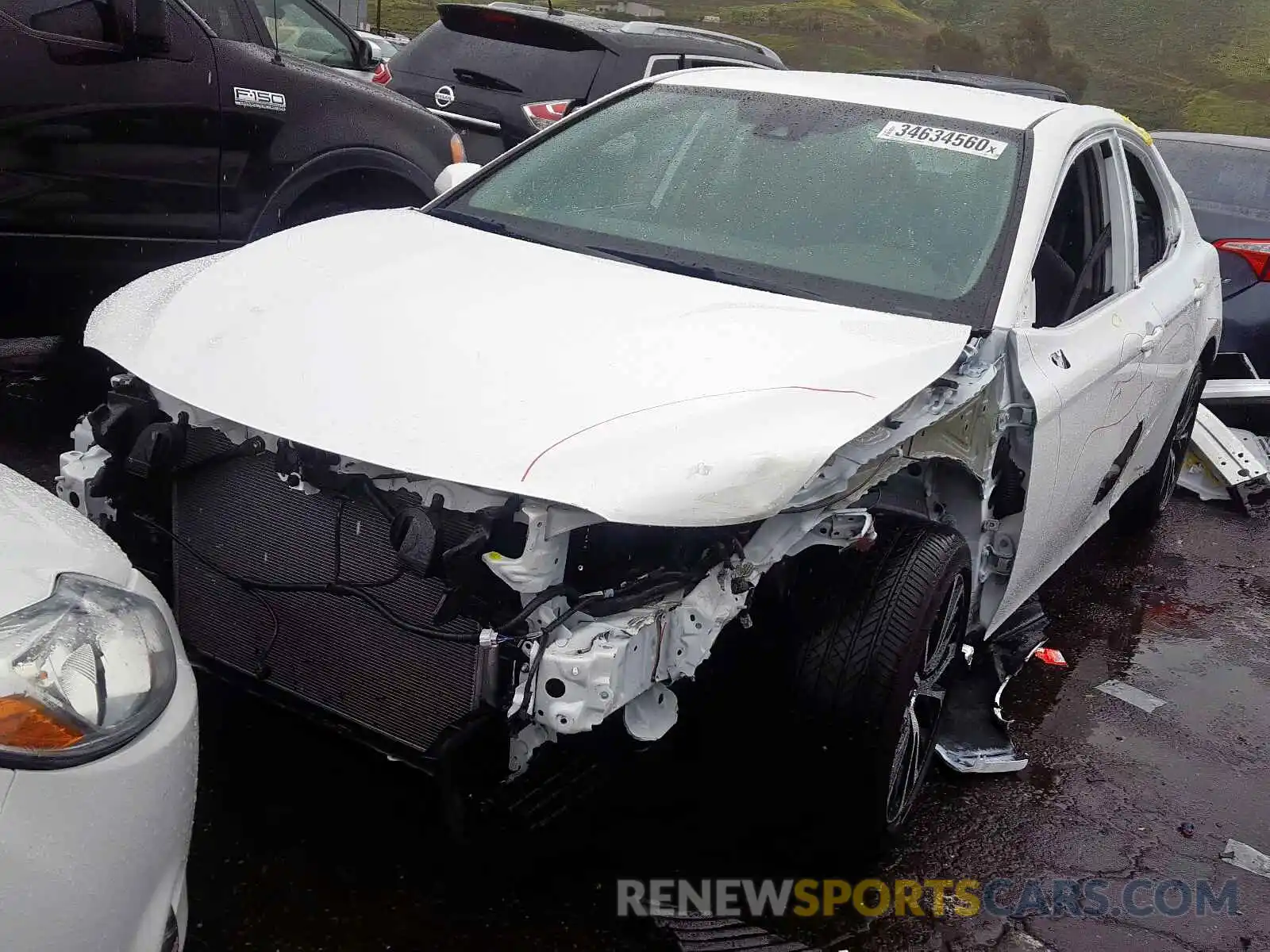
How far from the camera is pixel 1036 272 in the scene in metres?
3.71

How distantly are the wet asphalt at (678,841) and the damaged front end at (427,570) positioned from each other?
195 mm

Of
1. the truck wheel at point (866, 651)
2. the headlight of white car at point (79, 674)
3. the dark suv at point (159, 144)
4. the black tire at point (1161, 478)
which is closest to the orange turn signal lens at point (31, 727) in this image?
the headlight of white car at point (79, 674)

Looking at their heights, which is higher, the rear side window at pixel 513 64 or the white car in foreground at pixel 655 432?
the white car in foreground at pixel 655 432

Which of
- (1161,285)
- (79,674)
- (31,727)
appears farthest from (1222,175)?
(31,727)

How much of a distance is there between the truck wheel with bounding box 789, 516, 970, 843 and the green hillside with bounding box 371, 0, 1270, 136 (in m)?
34.6

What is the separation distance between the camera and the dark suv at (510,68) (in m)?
7.85

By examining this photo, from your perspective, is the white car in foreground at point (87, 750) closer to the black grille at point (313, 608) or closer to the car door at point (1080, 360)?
the black grille at point (313, 608)

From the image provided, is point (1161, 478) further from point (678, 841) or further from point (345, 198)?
point (345, 198)

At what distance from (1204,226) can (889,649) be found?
547 cm

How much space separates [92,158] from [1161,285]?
12.9ft

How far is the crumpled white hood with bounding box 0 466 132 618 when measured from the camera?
2008 mm

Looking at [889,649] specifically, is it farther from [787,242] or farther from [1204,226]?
[1204,226]

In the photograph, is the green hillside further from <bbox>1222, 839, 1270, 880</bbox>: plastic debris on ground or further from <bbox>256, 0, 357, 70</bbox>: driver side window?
<bbox>1222, 839, 1270, 880</bbox>: plastic debris on ground

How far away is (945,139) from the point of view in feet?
13.1
